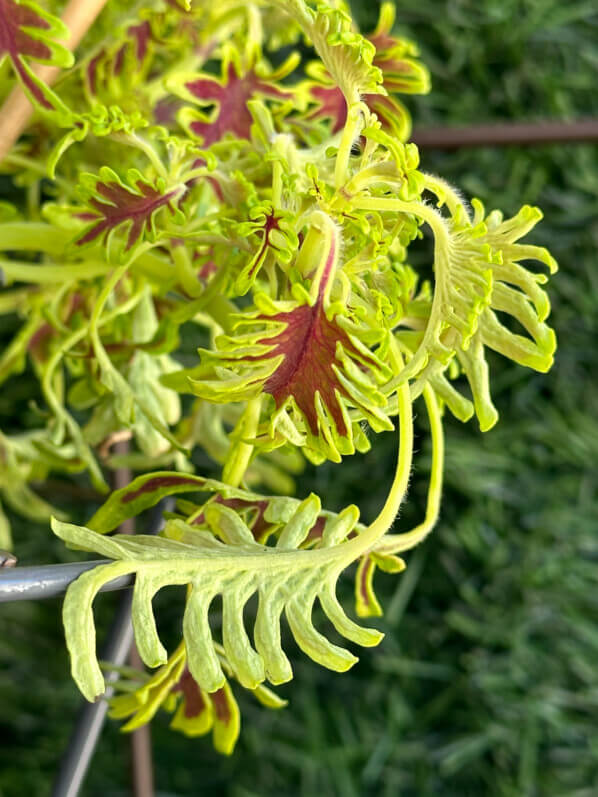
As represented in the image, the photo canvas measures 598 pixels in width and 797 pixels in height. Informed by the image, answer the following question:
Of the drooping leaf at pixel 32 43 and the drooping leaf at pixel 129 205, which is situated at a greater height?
the drooping leaf at pixel 32 43

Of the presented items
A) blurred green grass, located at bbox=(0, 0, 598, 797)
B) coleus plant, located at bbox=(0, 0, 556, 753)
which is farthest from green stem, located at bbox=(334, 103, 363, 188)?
blurred green grass, located at bbox=(0, 0, 598, 797)

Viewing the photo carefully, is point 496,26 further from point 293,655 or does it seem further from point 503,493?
point 293,655

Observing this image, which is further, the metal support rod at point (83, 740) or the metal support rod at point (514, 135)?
the metal support rod at point (514, 135)

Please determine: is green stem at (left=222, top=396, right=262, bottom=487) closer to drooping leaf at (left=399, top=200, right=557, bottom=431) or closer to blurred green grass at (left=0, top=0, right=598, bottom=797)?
drooping leaf at (left=399, top=200, right=557, bottom=431)

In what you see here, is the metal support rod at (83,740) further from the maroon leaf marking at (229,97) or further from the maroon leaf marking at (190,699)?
the maroon leaf marking at (229,97)

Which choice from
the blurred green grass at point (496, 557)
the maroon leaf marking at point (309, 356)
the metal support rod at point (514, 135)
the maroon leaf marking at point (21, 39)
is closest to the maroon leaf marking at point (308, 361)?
the maroon leaf marking at point (309, 356)

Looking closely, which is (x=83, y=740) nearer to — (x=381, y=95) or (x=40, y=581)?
(x=40, y=581)
